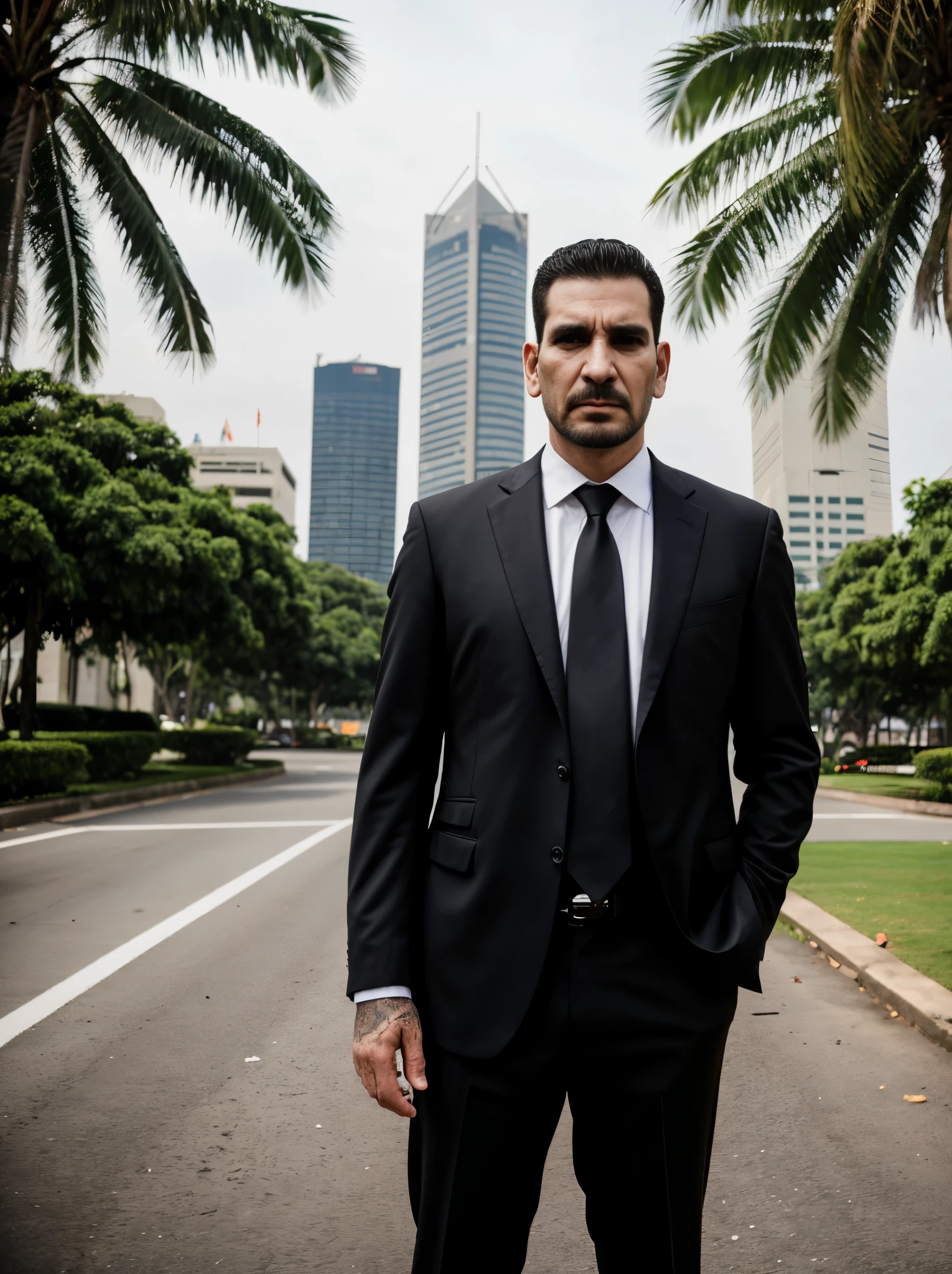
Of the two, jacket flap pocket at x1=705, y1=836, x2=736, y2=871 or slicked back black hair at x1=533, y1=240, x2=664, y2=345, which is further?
slicked back black hair at x1=533, y1=240, x2=664, y2=345

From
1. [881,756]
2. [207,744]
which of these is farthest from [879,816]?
[881,756]

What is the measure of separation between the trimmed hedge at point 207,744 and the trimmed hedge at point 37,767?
1286 centimetres

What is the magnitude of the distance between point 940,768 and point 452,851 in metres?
19.6

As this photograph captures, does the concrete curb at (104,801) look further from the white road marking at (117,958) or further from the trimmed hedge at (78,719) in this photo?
Answer: the white road marking at (117,958)

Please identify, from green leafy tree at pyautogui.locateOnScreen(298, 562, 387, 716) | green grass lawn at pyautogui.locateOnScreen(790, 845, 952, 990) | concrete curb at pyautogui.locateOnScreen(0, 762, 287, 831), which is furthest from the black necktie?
green leafy tree at pyautogui.locateOnScreen(298, 562, 387, 716)

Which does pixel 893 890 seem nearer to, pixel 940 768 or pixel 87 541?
pixel 940 768

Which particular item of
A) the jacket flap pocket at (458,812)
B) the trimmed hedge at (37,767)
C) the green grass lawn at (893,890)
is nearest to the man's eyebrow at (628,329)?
the jacket flap pocket at (458,812)

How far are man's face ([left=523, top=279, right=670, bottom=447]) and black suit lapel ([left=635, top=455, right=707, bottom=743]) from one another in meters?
0.17

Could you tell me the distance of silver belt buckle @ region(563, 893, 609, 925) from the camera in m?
1.99

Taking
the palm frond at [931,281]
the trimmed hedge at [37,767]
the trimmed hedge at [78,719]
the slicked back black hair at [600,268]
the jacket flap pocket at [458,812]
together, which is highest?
the palm frond at [931,281]

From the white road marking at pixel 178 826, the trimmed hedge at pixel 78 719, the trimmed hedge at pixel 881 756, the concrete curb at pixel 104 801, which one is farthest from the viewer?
the trimmed hedge at pixel 881 756

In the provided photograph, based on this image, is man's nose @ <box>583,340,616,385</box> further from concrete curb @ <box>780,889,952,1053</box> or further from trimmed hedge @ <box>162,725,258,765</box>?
trimmed hedge @ <box>162,725,258,765</box>

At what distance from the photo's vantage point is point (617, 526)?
229 cm

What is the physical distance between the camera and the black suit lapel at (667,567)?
2068mm
